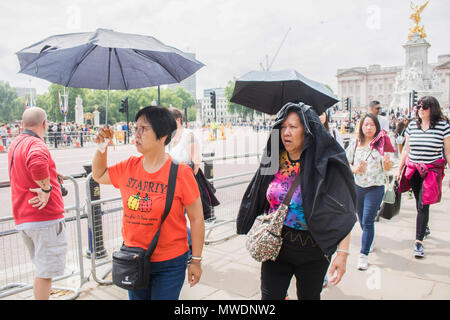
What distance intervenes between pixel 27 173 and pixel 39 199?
231 mm

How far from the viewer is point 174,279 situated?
223 centimetres

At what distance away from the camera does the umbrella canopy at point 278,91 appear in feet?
13.1

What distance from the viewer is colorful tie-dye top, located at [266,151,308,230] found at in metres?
2.27

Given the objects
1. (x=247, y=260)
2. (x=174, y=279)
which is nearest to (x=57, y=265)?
(x=174, y=279)

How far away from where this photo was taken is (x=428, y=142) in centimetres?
461

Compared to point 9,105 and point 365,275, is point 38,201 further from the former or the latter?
point 9,105

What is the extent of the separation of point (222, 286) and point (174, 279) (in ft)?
5.67

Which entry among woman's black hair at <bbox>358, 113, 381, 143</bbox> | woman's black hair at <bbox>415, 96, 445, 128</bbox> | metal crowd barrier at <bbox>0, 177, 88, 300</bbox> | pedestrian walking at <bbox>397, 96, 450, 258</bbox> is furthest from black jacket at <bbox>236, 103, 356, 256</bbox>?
woman's black hair at <bbox>415, 96, 445, 128</bbox>

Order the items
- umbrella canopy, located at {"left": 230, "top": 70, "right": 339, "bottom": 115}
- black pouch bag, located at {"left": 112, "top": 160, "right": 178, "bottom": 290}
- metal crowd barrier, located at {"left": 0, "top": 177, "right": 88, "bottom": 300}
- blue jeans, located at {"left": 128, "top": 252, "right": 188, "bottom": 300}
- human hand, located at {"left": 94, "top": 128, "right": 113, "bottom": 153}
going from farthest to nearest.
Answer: umbrella canopy, located at {"left": 230, "top": 70, "right": 339, "bottom": 115}, metal crowd barrier, located at {"left": 0, "top": 177, "right": 88, "bottom": 300}, human hand, located at {"left": 94, "top": 128, "right": 113, "bottom": 153}, blue jeans, located at {"left": 128, "top": 252, "right": 188, "bottom": 300}, black pouch bag, located at {"left": 112, "top": 160, "right": 178, "bottom": 290}

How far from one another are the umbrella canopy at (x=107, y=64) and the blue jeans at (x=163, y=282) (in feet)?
4.79

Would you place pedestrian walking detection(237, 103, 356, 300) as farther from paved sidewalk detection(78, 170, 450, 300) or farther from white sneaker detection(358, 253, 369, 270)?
white sneaker detection(358, 253, 369, 270)

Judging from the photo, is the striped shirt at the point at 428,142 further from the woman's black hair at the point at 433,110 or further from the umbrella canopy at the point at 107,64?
the umbrella canopy at the point at 107,64

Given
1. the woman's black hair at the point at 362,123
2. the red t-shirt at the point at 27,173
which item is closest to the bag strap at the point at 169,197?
the red t-shirt at the point at 27,173
